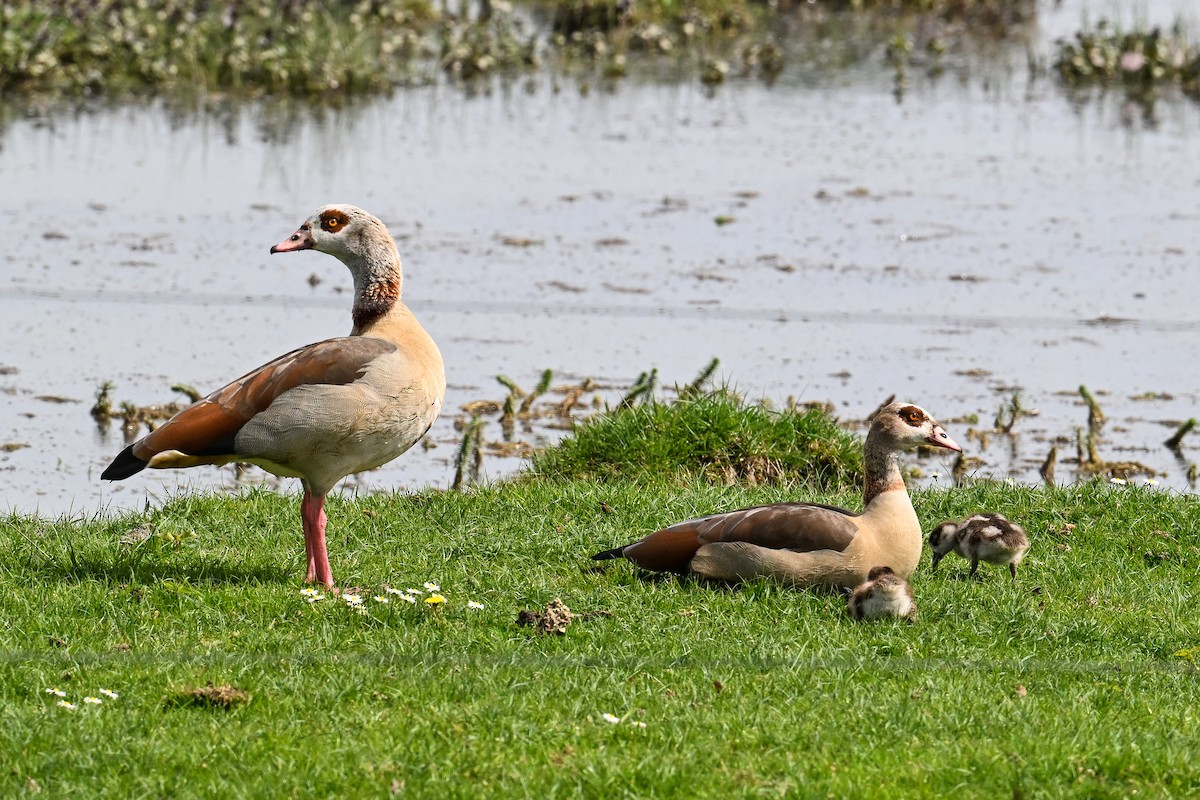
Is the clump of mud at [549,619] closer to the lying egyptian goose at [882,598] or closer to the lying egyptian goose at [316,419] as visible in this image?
the lying egyptian goose at [316,419]

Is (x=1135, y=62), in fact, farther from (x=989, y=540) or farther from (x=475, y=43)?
(x=989, y=540)

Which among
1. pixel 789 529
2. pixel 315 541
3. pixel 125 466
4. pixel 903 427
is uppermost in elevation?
pixel 903 427

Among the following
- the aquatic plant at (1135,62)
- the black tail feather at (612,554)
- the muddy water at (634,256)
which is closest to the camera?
the black tail feather at (612,554)

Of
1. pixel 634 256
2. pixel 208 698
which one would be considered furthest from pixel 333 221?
pixel 634 256

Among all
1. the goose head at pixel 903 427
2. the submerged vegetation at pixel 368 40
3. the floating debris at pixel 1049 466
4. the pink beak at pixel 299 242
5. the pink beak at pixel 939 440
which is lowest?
the floating debris at pixel 1049 466

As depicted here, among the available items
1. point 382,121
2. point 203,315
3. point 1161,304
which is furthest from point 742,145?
point 203,315

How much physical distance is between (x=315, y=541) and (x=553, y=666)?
1.47 metres

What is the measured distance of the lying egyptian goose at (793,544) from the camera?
7.43m

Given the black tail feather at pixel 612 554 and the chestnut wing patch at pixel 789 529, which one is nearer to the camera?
the chestnut wing patch at pixel 789 529

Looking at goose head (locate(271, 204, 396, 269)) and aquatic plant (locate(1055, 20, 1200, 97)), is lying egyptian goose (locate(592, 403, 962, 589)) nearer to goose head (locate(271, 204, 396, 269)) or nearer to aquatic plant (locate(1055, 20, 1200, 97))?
goose head (locate(271, 204, 396, 269))

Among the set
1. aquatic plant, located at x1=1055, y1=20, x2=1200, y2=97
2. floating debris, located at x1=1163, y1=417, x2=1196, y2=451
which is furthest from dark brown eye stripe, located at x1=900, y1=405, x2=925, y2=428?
aquatic plant, located at x1=1055, y1=20, x2=1200, y2=97

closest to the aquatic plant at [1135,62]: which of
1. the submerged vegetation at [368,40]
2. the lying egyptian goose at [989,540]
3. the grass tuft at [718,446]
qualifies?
Result: the submerged vegetation at [368,40]

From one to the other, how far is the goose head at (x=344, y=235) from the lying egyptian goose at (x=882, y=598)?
96.6 inches

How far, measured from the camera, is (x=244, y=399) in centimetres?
732
